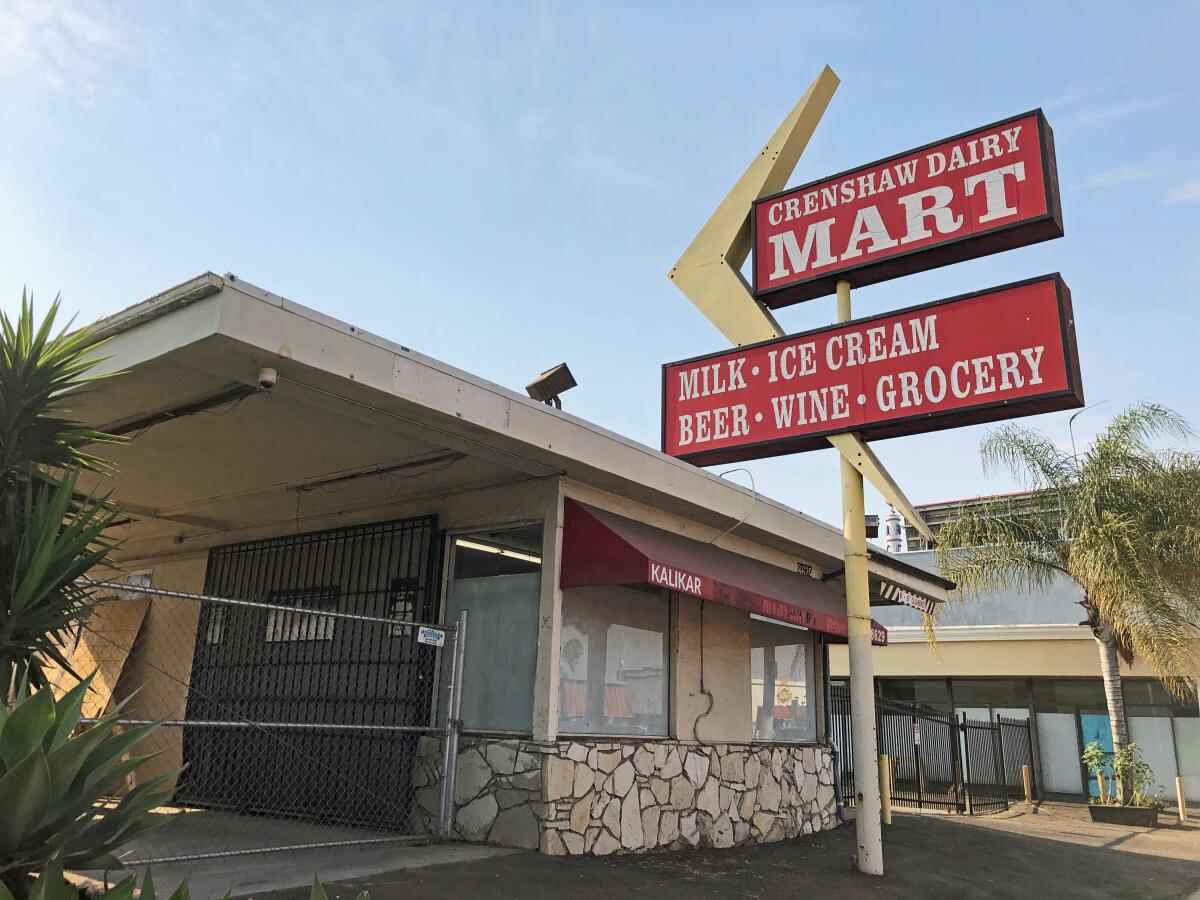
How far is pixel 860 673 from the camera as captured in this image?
8.20 meters

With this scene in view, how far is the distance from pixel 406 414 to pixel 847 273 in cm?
463

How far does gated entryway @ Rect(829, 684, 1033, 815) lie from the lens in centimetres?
1741

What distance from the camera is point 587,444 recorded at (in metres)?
8.02

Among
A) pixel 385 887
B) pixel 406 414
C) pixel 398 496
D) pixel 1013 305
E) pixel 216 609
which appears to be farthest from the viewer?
pixel 216 609

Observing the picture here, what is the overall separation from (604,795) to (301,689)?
3.73 metres

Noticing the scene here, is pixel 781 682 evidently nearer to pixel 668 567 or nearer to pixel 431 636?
pixel 668 567

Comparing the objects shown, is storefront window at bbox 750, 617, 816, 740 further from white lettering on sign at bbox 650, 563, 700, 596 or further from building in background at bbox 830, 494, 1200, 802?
building in background at bbox 830, 494, 1200, 802

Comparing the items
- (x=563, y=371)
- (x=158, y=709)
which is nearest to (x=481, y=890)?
(x=563, y=371)

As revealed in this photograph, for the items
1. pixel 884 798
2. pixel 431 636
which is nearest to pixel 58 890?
pixel 431 636

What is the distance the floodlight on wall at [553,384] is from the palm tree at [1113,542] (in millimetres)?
10432

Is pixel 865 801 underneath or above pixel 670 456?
underneath

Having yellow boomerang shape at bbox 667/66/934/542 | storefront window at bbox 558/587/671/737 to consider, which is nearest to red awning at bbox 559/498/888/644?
storefront window at bbox 558/587/671/737

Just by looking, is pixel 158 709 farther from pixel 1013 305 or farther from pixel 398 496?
pixel 1013 305

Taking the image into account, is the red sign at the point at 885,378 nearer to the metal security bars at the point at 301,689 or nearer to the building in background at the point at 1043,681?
the metal security bars at the point at 301,689
